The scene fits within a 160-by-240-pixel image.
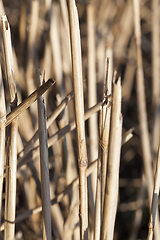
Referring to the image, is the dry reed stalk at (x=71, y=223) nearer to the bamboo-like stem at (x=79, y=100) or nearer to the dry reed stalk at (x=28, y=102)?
Result: the bamboo-like stem at (x=79, y=100)

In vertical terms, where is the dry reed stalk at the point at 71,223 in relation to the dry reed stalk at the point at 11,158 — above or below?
below

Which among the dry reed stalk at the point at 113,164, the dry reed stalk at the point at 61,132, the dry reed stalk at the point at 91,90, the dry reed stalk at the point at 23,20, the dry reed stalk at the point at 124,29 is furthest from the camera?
the dry reed stalk at the point at 124,29

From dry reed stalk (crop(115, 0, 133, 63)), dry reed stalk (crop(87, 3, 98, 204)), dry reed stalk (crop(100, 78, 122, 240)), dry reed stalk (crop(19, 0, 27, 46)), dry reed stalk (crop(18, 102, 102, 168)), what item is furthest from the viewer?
dry reed stalk (crop(115, 0, 133, 63))

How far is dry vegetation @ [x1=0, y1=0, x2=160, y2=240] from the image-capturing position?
0.35 meters

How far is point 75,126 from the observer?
1.52ft

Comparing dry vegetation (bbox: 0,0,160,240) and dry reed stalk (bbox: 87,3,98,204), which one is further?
dry reed stalk (bbox: 87,3,98,204)

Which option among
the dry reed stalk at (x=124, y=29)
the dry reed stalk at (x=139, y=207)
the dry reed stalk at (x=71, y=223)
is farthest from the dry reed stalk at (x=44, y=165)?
the dry reed stalk at (x=124, y=29)

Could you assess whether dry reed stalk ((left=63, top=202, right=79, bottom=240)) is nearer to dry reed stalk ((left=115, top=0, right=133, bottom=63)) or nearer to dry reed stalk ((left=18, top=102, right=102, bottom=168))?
dry reed stalk ((left=18, top=102, right=102, bottom=168))

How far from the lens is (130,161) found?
4.58 feet

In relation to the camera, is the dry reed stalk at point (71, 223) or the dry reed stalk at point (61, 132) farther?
the dry reed stalk at point (71, 223)

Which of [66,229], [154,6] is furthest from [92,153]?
[154,6]

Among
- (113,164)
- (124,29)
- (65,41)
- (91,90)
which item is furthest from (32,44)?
(113,164)

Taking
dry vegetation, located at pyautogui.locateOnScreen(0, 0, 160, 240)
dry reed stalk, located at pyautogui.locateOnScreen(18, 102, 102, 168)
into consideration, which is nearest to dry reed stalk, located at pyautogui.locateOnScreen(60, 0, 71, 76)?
dry vegetation, located at pyautogui.locateOnScreen(0, 0, 160, 240)

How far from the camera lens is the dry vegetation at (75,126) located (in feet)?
1.14
